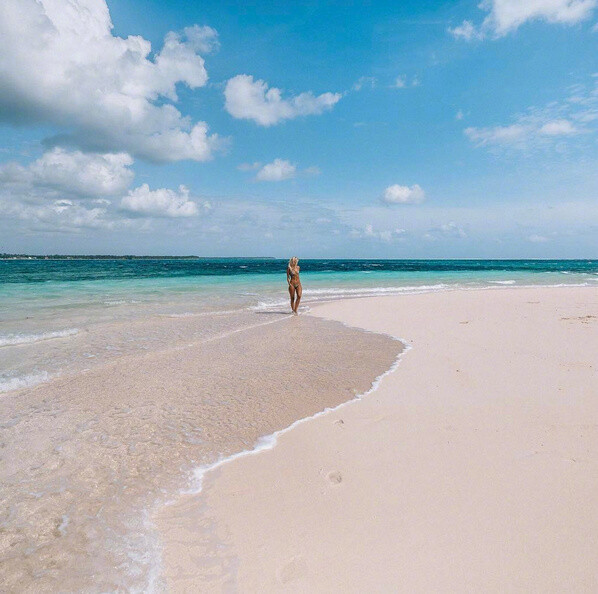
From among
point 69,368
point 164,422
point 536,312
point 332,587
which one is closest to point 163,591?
point 332,587

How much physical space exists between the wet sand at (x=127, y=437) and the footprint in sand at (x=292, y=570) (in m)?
0.83

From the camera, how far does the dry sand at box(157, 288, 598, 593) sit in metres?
2.48

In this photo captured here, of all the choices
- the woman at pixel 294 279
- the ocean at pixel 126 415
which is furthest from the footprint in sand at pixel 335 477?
the woman at pixel 294 279

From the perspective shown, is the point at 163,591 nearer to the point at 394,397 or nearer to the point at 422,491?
the point at 422,491

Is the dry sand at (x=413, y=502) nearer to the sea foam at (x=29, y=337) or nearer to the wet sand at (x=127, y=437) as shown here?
the wet sand at (x=127, y=437)

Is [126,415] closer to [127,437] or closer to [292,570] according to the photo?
[127,437]

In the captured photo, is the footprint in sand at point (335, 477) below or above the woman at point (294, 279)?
below

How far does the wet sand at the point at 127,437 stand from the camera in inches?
106

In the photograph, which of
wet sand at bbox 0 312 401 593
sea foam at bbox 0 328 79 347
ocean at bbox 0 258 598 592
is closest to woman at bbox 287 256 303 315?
ocean at bbox 0 258 598 592

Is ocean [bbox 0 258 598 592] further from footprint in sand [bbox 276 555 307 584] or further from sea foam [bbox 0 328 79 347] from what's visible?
footprint in sand [bbox 276 555 307 584]

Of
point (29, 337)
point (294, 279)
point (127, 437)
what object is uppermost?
point (294, 279)

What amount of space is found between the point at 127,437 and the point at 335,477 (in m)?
2.73

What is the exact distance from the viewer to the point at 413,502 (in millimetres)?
3166

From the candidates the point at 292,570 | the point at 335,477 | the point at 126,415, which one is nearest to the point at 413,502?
the point at 335,477
